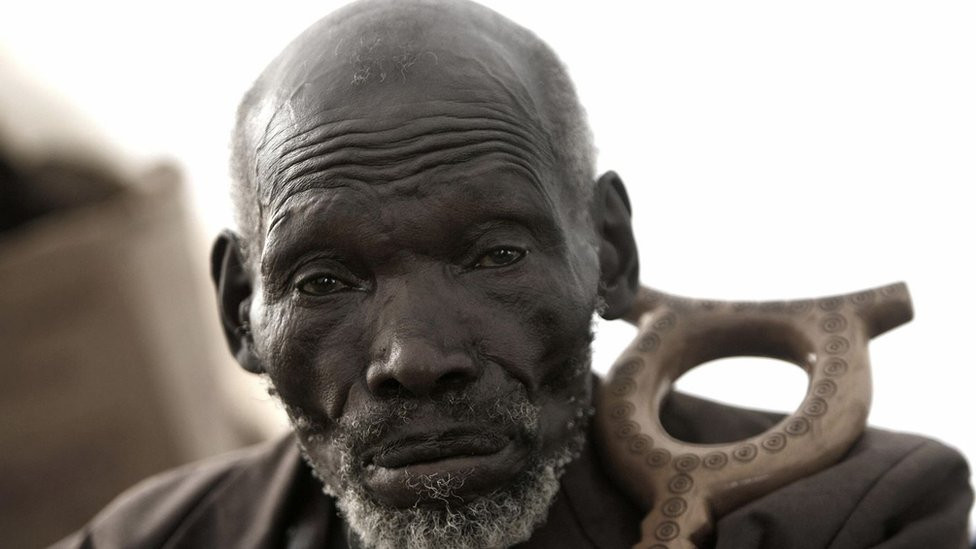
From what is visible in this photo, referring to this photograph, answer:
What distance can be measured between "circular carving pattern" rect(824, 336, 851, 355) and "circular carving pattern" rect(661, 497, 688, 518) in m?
0.30

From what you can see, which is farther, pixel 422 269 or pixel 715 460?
pixel 715 460

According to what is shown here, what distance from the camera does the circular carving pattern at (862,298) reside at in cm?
177

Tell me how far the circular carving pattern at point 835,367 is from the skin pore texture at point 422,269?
327 millimetres

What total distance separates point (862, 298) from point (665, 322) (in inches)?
10.7

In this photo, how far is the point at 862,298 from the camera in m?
1.78

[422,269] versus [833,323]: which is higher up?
[422,269]

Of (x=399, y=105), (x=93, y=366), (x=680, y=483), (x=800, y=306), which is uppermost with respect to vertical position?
(x=399, y=105)

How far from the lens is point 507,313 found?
5.00ft

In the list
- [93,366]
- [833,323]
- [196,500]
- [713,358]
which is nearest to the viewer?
[833,323]

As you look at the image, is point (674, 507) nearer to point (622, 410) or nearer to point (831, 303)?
point (622, 410)

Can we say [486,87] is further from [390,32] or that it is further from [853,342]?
[853,342]

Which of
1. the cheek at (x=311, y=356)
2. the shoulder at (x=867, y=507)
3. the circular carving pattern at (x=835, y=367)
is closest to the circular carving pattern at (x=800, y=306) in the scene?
the circular carving pattern at (x=835, y=367)

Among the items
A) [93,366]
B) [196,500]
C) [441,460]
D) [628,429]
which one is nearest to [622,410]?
[628,429]

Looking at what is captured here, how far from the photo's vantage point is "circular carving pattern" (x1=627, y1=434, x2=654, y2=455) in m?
1.71
